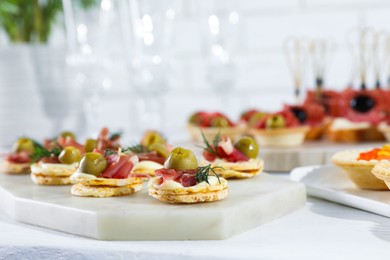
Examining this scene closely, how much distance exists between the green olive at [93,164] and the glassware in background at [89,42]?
1113 millimetres

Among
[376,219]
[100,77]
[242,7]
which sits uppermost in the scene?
[242,7]

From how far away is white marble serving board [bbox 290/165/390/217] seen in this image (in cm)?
124

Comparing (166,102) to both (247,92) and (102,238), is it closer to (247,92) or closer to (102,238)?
(247,92)

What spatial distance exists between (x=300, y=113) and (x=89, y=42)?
0.66m

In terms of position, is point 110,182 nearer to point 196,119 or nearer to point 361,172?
point 361,172

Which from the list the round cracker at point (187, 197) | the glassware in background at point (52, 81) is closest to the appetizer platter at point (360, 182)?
the round cracker at point (187, 197)

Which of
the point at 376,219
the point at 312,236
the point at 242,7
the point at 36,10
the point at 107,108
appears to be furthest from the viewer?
the point at 107,108

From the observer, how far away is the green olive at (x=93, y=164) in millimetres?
1278

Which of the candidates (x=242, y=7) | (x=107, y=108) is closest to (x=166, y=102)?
(x=107, y=108)

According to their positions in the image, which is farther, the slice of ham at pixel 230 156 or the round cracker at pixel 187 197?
the slice of ham at pixel 230 156

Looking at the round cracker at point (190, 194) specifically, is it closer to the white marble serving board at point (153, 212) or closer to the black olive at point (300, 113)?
the white marble serving board at point (153, 212)

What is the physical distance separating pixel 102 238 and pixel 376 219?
1.35 ft

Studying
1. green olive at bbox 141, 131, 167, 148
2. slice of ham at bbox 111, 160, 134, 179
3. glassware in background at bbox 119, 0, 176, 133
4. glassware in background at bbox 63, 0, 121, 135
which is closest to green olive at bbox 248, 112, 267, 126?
glassware in background at bbox 119, 0, 176, 133

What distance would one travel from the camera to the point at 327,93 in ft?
8.30
